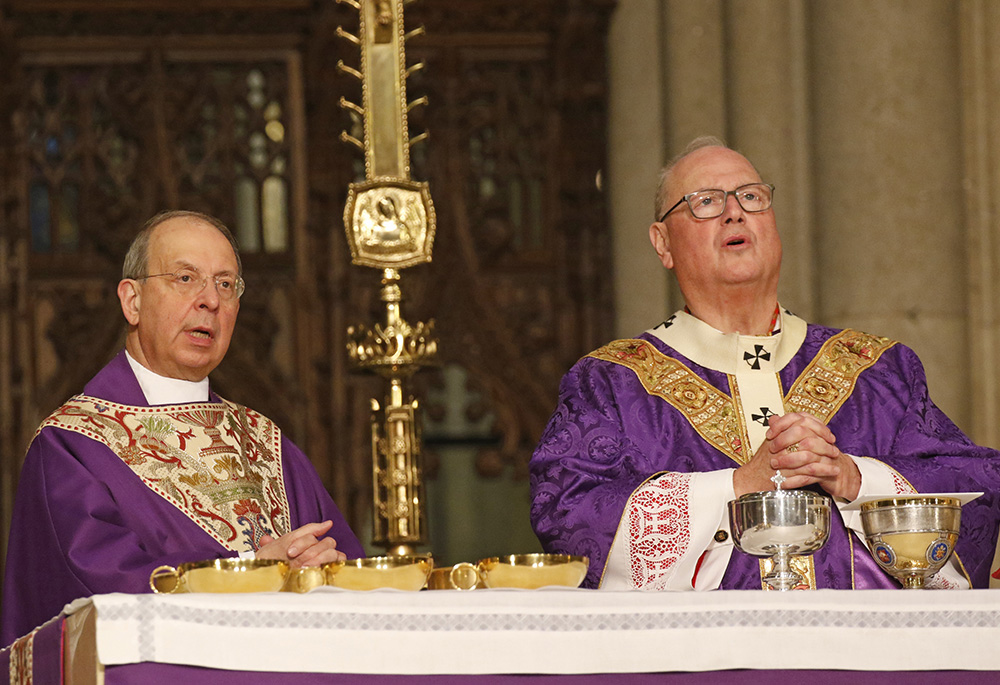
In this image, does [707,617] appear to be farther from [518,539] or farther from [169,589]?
[518,539]

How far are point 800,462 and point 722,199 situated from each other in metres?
0.96

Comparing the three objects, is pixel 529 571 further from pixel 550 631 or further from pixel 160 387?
pixel 160 387

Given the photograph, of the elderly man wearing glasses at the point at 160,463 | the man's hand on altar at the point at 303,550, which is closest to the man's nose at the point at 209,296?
the elderly man wearing glasses at the point at 160,463

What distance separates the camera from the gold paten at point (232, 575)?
307 centimetres

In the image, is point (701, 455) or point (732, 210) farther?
point (732, 210)

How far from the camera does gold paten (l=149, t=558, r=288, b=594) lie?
307 cm

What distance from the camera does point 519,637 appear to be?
9.14 feet

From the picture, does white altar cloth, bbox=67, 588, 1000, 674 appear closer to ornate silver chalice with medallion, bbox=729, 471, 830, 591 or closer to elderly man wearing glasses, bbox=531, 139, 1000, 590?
ornate silver chalice with medallion, bbox=729, 471, 830, 591

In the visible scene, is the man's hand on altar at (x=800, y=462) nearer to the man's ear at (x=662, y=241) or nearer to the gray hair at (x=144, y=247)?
the man's ear at (x=662, y=241)

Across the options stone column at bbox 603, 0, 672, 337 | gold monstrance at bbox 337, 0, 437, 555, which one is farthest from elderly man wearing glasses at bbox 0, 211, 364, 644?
stone column at bbox 603, 0, 672, 337

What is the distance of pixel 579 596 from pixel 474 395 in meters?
4.41

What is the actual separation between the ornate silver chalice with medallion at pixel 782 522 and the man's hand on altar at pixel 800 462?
15.0 inches

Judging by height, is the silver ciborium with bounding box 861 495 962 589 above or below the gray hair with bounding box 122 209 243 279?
below

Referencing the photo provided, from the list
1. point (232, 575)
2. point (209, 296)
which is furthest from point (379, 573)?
point (209, 296)
